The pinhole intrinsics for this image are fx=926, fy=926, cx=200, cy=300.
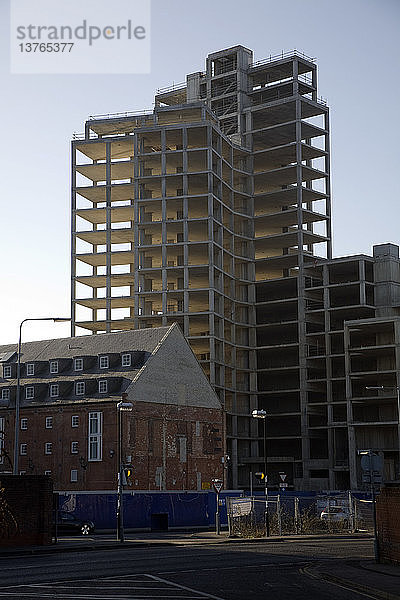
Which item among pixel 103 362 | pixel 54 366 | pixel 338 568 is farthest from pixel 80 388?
pixel 338 568

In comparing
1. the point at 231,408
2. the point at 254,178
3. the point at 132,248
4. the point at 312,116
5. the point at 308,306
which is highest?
the point at 312,116

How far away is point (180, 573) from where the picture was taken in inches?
1134

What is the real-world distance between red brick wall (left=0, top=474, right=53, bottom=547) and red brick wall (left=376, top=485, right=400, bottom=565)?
58.7 feet

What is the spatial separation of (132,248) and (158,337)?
3547cm

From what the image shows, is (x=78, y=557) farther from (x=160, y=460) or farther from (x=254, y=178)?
(x=254, y=178)

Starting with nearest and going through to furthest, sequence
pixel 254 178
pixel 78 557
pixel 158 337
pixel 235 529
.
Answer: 1. pixel 78 557
2. pixel 235 529
3. pixel 158 337
4. pixel 254 178

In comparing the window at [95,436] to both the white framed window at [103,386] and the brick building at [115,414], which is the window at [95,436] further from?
the white framed window at [103,386]

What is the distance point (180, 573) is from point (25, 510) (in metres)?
16.7

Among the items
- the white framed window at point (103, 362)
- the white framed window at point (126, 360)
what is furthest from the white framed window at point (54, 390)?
the white framed window at point (126, 360)

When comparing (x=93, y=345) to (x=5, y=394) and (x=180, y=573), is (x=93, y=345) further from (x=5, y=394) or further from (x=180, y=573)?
(x=180, y=573)

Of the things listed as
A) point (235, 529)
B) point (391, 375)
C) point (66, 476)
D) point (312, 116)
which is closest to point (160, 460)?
point (66, 476)

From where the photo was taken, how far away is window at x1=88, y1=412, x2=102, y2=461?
242ft

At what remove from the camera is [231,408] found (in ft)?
364

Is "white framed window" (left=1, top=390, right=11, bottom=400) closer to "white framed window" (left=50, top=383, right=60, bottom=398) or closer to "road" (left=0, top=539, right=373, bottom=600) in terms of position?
"white framed window" (left=50, top=383, right=60, bottom=398)
